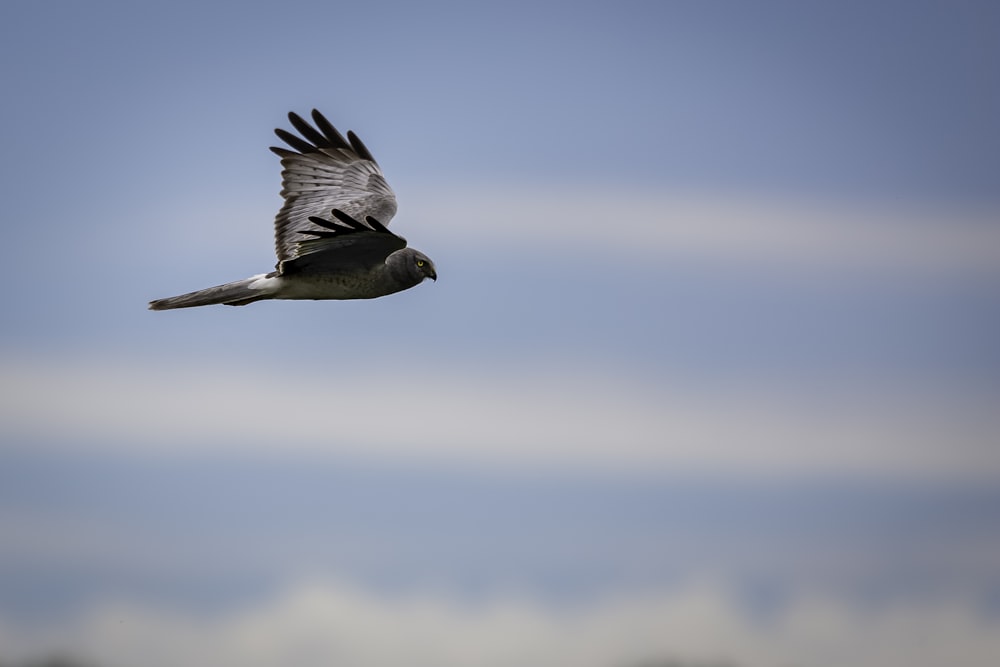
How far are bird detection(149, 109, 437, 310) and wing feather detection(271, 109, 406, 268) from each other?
15 mm

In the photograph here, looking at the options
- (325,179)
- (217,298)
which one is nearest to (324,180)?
(325,179)

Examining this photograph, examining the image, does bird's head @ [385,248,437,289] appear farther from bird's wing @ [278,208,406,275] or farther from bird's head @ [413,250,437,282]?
bird's wing @ [278,208,406,275]

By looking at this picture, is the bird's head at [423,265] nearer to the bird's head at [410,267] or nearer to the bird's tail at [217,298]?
the bird's head at [410,267]

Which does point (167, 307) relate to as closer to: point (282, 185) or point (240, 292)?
point (240, 292)

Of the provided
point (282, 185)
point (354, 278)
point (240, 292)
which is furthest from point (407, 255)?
point (282, 185)

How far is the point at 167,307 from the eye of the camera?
17094mm

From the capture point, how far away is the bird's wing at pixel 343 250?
15.6 meters

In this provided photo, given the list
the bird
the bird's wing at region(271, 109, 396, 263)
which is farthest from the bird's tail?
the bird's wing at region(271, 109, 396, 263)

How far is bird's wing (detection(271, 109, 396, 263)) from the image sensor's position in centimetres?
1886

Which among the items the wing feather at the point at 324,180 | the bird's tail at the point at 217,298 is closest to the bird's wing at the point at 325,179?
the wing feather at the point at 324,180

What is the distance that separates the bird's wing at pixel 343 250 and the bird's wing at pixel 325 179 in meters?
1.99

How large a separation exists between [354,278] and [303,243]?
34.6 inches

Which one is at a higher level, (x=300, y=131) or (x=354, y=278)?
(x=300, y=131)

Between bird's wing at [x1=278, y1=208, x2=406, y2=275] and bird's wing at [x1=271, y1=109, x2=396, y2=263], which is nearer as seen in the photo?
bird's wing at [x1=278, y1=208, x2=406, y2=275]
